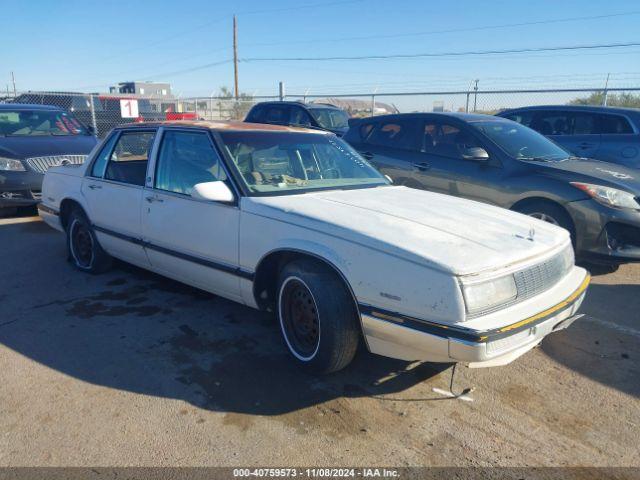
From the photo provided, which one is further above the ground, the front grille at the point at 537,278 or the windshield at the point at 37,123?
the windshield at the point at 37,123

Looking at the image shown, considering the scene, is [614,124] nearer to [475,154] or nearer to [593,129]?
[593,129]

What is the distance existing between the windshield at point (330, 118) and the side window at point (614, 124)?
5491 mm

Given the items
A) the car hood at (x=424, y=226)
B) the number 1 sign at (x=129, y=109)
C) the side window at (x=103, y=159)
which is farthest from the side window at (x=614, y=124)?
the number 1 sign at (x=129, y=109)

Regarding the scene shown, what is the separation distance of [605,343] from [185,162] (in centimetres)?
348

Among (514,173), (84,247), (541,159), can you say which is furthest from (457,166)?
(84,247)

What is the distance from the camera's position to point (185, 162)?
4203 mm

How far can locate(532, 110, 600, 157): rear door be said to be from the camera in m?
8.27

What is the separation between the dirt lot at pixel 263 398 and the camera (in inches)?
104

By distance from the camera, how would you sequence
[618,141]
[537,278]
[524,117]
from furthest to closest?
[524,117] → [618,141] → [537,278]

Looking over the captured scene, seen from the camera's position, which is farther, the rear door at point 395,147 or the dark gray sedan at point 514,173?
the rear door at point 395,147

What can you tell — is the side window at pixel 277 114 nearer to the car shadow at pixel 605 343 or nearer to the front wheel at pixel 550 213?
the front wheel at pixel 550 213

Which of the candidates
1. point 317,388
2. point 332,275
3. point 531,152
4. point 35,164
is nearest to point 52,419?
point 317,388

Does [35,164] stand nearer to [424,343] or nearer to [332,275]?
[332,275]

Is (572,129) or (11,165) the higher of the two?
(572,129)
